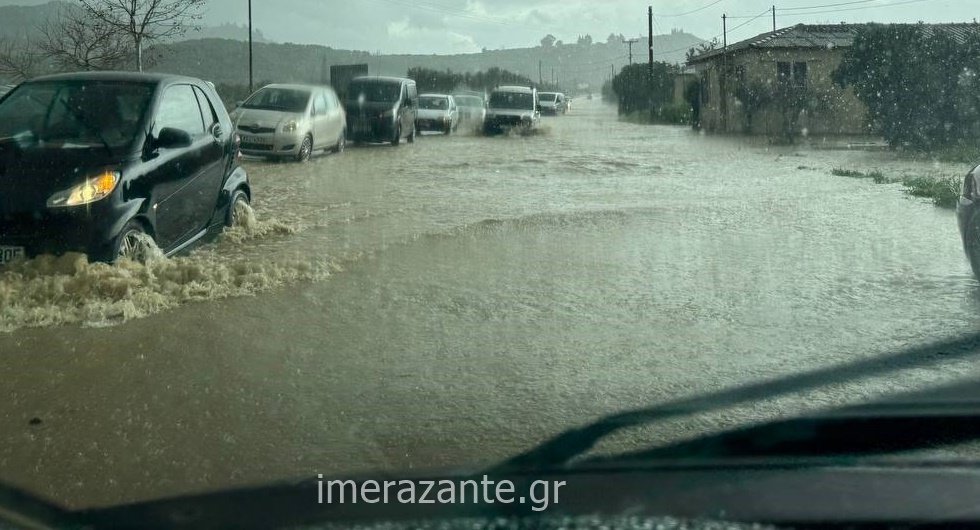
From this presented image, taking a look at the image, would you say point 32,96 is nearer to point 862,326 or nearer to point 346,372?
point 346,372

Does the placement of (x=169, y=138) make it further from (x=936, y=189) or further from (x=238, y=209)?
(x=936, y=189)

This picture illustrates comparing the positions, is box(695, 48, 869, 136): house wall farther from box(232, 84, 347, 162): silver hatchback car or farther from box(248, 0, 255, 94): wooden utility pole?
box(248, 0, 255, 94): wooden utility pole

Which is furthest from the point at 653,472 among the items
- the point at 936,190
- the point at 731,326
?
the point at 936,190

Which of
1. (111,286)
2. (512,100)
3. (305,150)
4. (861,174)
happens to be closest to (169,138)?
(111,286)

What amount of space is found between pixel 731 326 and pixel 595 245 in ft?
11.6

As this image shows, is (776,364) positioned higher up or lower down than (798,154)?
lower down

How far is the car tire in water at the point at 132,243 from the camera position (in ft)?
23.5

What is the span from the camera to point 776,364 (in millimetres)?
5605

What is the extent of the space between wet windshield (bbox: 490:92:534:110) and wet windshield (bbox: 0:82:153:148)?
29.4m

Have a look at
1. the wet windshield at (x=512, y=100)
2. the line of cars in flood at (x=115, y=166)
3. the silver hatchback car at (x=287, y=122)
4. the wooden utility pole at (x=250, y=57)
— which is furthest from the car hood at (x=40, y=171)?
the wooden utility pole at (x=250, y=57)

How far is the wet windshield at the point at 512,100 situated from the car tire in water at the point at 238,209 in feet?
90.8

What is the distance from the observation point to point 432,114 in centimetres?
3509

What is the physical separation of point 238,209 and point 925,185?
1082 cm

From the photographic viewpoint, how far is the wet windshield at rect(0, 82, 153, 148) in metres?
7.71
